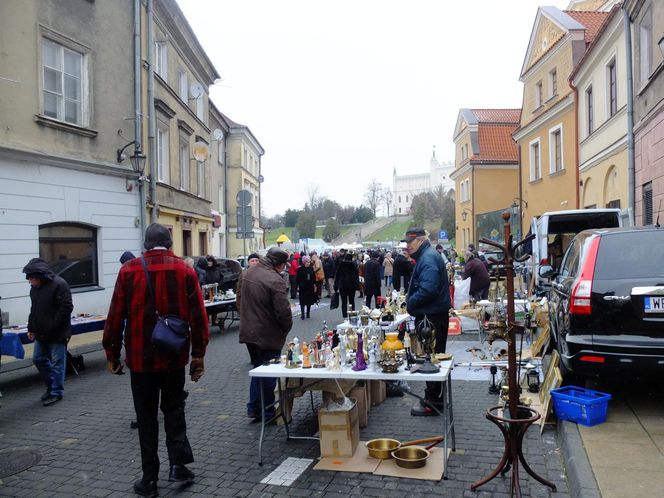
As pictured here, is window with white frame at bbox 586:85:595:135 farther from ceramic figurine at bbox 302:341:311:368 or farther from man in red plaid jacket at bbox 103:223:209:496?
man in red plaid jacket at bbox 103:223:209:496

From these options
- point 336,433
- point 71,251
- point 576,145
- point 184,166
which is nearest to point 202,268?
point 71,251

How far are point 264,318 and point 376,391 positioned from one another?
1628 millimetres

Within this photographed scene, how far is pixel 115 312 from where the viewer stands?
14.2ft

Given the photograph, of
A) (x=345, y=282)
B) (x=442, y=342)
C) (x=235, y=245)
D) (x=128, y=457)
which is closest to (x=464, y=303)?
(x=345, y=282)

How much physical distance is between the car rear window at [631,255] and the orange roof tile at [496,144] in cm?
3468

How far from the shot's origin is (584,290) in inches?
214

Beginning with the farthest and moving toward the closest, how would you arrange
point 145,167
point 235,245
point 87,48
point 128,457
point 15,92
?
1. point 235,245
2. point 145,167
3. point 87,48
4. point 15,92
5. point 128,457

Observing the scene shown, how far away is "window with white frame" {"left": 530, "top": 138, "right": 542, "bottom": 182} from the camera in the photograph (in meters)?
26.7

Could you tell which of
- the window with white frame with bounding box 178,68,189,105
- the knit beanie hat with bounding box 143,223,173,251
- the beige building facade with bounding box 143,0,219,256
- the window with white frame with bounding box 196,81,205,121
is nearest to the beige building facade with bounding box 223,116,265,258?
the window with white frame with bounding box 196,81,205,121

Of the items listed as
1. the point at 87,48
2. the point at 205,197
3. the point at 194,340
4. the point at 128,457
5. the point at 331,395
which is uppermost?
the point at 87,48

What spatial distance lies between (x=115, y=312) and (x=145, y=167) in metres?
12.6

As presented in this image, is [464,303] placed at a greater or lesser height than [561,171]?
lesser

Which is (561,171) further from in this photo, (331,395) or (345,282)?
(331,395)

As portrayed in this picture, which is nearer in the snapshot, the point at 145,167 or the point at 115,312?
the point at 115,312
